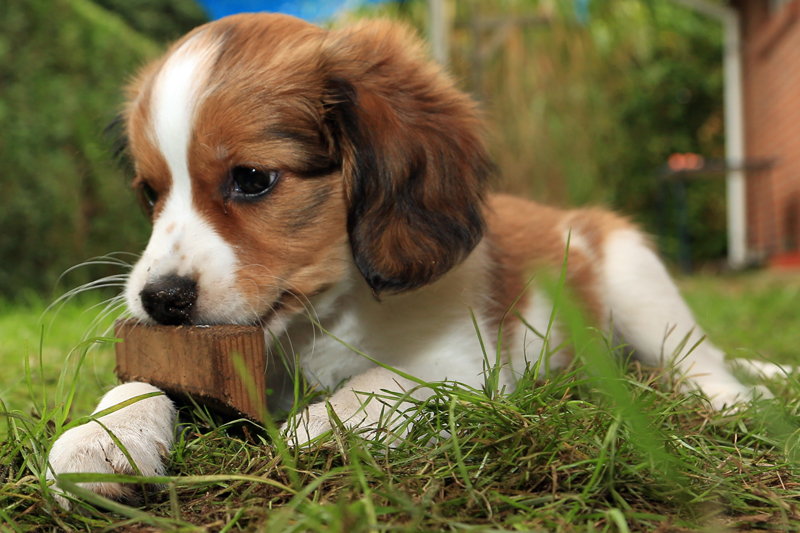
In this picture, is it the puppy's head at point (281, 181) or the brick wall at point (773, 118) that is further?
the brick wall at point (773, 118)

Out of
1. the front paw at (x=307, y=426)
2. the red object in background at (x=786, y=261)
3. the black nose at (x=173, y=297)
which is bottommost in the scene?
the red object in background at (x=786, y=261)

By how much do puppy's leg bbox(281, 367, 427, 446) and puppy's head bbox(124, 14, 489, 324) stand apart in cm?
Answer: 28

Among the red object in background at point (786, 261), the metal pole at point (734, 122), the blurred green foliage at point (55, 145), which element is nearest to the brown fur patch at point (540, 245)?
the blurred green foliage at point (55, 145)

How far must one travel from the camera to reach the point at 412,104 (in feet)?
6.81

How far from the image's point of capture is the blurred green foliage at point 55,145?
5715 millimetres

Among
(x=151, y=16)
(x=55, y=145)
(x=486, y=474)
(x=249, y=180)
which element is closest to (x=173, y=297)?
(x=249, y=180)

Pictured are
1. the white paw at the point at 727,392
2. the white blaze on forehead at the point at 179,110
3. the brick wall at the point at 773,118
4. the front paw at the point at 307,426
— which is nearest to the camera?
the front paw at the point at 307,426

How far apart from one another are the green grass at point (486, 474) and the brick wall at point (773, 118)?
819 cm

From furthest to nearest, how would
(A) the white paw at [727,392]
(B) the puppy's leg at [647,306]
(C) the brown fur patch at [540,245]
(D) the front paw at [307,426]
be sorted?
(B) the puppy's leg at [647,306]
(C) the brown fur patch at [540,245]
(A) the white paw at [727,392]
(D) the front paw at [307,426]

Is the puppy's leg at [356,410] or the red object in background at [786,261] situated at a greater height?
the puppy's leg at [356,410]

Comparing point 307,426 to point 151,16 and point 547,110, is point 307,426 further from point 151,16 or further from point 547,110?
point 547,110

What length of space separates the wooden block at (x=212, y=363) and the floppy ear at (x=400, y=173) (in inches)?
16.7

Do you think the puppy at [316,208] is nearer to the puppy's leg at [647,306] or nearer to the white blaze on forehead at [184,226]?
the white blaze on forehead at [184,226]

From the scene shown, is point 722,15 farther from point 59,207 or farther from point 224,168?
point 224,168
